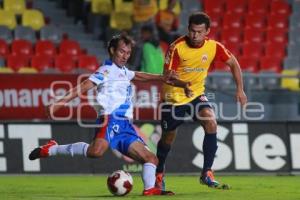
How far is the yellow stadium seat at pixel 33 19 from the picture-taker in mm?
20375

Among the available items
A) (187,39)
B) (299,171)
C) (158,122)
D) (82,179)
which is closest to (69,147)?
(187,39)

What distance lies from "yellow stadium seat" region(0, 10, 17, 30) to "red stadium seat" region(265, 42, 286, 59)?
19.5 ft

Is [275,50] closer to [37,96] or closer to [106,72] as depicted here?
[37,96]

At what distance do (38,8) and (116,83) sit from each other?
435 inches

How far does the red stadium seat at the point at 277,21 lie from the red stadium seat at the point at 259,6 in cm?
23

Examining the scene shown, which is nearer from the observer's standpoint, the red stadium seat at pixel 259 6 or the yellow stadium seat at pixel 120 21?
the yellow stadium seat at pixel 120 21

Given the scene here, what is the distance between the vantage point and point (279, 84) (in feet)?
65.8

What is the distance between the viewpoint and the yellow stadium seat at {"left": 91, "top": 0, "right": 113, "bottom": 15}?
67.6 ft

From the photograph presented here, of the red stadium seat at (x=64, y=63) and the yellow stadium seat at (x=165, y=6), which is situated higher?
the yellow stadium seat at (x=165, y=6)

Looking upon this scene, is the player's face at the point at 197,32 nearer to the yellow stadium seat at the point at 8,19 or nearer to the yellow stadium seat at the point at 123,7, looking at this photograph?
the yellow stadium seat at the point at 8,19

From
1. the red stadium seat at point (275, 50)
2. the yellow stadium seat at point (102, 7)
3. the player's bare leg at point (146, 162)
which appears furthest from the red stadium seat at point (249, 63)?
the player's bare leg at point (146, 162)

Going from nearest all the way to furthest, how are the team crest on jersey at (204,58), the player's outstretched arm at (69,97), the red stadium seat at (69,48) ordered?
the player's outstretched arm at (69,97)
the team crest on jersey at (204,58)
the red stadium seat at (69,48)

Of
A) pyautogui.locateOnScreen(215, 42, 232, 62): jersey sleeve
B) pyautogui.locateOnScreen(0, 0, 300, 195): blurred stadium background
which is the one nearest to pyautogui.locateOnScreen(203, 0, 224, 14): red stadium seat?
pyautogui.locateOnScreen(0, 0, 300, 195): blurred stadium background

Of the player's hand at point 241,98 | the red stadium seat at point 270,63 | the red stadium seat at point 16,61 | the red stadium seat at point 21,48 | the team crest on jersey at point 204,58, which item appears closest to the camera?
the player's hand at point 241,98
